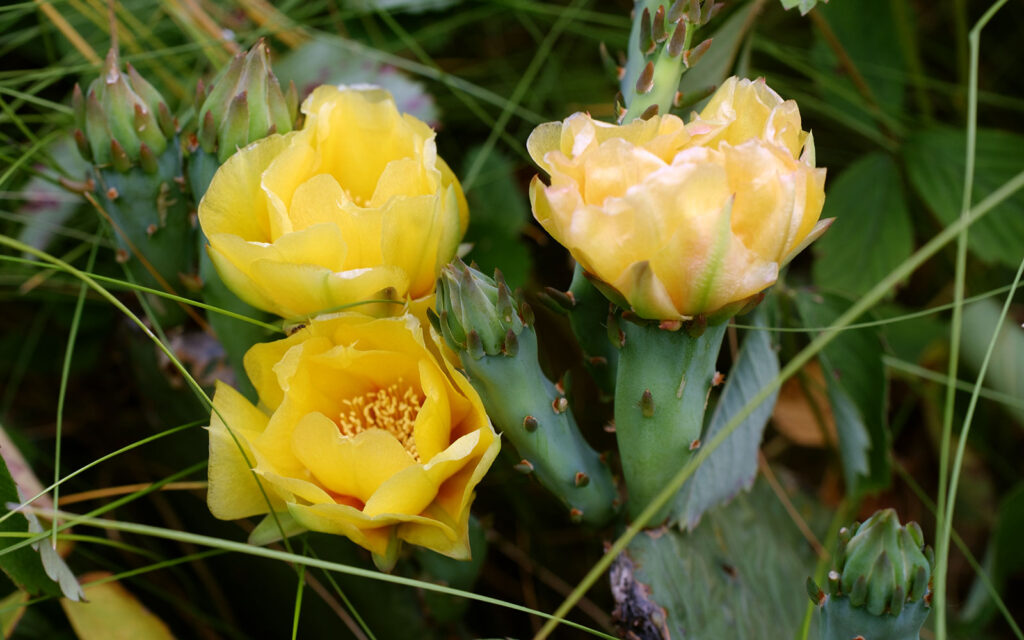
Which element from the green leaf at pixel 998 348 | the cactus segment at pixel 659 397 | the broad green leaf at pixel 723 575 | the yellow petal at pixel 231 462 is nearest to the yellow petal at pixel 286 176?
the yellow petal at pixel 231 462

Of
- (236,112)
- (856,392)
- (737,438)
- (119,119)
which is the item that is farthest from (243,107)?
(856,392)

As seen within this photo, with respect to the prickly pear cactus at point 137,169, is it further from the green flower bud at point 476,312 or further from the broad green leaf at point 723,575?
the broad green leaf at point 723,575

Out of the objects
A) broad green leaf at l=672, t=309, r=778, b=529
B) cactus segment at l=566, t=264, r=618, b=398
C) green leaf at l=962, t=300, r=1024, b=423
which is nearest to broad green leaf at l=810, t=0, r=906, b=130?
green leaf at l=962, t=300, r=1024, b=423

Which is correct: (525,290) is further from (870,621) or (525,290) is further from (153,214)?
(870,621)

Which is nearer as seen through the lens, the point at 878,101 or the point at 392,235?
the point at 392,235

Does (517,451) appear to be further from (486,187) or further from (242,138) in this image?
(486,187)

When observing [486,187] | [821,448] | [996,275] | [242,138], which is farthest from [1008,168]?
[242,138]

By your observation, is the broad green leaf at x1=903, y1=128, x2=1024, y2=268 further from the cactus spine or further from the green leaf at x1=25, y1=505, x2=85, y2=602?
the green leaf at x1=25, y1=505, x2=85, y2=602
